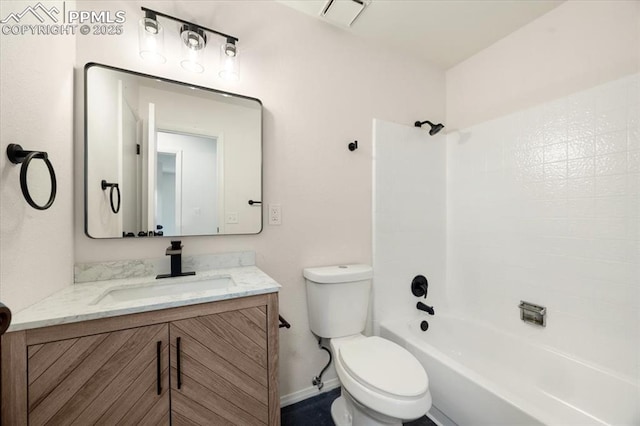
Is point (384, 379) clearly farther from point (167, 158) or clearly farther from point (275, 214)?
point (167, 158)

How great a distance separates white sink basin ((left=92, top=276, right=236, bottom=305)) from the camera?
1087mm

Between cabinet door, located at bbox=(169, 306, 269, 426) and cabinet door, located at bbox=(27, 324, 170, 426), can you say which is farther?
cabinet door, located at bbox=(169, 306, 269, 426)

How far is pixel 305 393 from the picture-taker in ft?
5.21

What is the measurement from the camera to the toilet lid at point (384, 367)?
1043 millimetres

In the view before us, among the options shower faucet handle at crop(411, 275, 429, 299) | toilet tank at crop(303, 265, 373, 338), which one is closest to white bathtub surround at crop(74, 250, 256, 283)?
toilet tank at crop(303, 265, 373, 338)

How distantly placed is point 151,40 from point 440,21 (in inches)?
68.3

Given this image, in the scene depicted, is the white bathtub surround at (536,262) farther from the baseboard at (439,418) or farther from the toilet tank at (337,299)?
the toilet tank at (337,299)

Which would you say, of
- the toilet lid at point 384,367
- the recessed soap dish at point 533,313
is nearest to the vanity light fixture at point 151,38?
the toilet lid at point 384,367

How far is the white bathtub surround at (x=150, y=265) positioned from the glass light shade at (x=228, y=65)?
3.31 ft

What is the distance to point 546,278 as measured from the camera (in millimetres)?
1530

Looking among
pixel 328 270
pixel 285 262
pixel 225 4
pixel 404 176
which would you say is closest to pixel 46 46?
pixel 225 4

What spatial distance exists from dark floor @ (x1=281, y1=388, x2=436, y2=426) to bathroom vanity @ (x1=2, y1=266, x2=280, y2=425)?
0.45 m

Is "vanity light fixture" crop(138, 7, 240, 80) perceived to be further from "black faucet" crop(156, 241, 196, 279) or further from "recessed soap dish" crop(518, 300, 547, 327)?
"recessed soap dish" crop(518, 300, 547, 327)

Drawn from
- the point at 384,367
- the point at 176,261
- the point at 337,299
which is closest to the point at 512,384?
the point at 384,367
